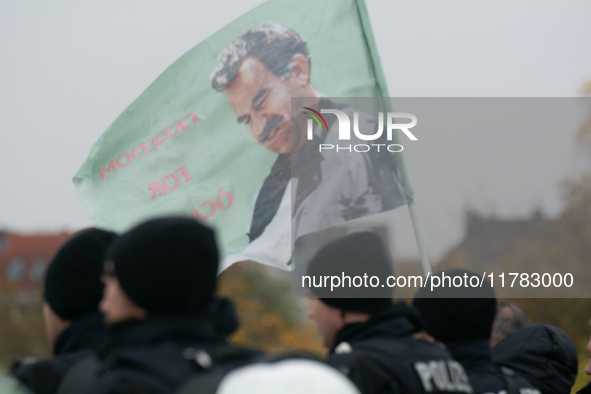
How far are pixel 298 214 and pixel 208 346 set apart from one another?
2.37 m

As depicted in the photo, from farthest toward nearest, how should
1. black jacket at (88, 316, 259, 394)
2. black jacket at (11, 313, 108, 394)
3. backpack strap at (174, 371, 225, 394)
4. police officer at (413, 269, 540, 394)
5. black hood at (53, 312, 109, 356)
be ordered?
1. police officer at (413, 269, 540, 394)
2. black hood at (53, 312, 109, 356)
3. black jacket at (11, 313, 108, 394)
4. black jacket at (88, 316, 259, 394)
5. backpack strap at (174, 371, 225, 394)

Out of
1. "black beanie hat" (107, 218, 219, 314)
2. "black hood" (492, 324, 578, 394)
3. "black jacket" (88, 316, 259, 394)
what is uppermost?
"black beanie hat" (107, 218, 219, 314)

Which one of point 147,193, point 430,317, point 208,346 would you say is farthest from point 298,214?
point 208,346

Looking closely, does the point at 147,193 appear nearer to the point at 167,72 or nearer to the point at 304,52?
the point at 167,72

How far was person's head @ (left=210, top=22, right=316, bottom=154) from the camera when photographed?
447cm

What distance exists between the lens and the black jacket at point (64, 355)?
219 cm

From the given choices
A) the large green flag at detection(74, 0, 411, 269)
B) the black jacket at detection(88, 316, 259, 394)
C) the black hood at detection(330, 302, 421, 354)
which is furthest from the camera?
the large green flag at detection(74, 0, 411, 269)

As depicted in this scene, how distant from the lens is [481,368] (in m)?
3.18

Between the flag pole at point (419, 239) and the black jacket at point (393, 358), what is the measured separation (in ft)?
3.75

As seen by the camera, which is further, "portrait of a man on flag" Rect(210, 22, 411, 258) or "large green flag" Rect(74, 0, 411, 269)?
"large green flag" Rect(74, 0, 411, 269)

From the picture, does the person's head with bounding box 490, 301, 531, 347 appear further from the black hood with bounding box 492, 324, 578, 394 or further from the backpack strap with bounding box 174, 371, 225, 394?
the backpack strap with bounding box 174, 371, 225, 394

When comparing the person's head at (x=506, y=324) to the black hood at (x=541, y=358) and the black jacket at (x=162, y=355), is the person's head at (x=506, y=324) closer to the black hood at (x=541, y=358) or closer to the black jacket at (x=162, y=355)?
the black hood at (x=541, y=358)

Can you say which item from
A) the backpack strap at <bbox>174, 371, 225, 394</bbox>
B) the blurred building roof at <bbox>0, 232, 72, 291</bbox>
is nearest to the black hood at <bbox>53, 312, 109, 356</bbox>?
the backpack strap at <bbox>174, 371, 225, 394</bbox>

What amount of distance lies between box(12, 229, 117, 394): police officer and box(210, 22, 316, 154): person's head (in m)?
1.94
